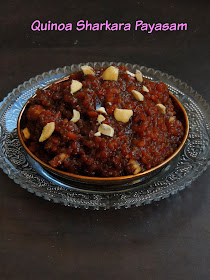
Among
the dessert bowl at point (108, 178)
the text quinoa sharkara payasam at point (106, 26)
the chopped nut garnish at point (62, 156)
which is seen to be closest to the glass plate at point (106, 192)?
the dessert bowl at point (108, 178)

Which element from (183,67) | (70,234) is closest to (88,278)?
(70,234)

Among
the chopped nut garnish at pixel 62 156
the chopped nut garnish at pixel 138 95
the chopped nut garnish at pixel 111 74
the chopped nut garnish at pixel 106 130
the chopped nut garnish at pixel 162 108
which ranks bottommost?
the chopped nut garnish at pixel 62 156

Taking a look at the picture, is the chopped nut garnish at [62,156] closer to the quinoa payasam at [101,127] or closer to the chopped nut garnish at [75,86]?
the quinoa payasam at [101,127]

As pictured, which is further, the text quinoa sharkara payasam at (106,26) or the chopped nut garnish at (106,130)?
the text quinoa sharkara payasam at (106,26)

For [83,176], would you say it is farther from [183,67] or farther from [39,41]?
[39,41]

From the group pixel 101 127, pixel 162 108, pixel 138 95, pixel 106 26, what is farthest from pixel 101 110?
pixel 106 26

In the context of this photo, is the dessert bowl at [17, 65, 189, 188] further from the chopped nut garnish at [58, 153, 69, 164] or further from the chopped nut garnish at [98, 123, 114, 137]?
the chopped nut garnish at [98, 123, 114, 137]
